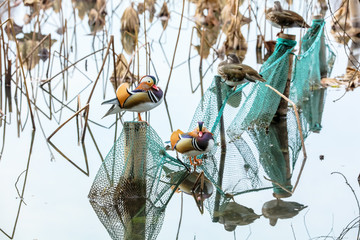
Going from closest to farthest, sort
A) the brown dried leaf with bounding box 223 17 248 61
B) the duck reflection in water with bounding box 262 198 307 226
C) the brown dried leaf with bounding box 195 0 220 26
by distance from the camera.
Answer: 1. the duck reflection in water with bounding box 262 198 307 226
2. the brown dried leaf with bounding box 223 17 248 61
3. the brown dried leaf with bounding box 195 0 220 26

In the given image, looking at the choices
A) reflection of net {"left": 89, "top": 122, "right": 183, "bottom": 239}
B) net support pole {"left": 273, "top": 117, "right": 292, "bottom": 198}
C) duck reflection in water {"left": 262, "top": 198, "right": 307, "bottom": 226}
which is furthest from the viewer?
net support pole {"left": 273, "top": 117, "right": 292, "bottom": 198}

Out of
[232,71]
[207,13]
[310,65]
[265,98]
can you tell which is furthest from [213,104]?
[207,13]

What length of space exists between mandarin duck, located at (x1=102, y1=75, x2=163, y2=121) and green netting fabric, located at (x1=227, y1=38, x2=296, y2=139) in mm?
1421

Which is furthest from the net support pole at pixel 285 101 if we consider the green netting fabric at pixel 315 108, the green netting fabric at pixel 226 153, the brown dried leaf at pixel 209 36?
the brown dried leaf at pixel 209 36

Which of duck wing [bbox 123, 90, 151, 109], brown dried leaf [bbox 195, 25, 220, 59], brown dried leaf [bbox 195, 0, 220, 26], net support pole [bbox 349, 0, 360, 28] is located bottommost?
duck wing [bbox 123, 90, 151, 109]

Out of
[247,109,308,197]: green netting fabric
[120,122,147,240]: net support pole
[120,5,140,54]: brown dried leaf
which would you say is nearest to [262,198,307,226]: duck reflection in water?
[247,109,308,197]: green netting fabric

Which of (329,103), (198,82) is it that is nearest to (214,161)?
(329,103)

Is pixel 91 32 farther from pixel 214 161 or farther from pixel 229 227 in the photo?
pixel 229 227

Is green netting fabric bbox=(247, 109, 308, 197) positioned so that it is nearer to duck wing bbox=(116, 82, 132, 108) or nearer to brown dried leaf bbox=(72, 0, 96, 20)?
duck wing bbox=(116, 82, 132, 108)

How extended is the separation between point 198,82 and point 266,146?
245 cm

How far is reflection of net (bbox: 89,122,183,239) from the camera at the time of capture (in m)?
3.76

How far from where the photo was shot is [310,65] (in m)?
6.57

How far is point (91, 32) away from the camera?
34.6 feet

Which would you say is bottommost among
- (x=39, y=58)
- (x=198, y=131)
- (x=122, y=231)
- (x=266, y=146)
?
(x=122, y=231)
